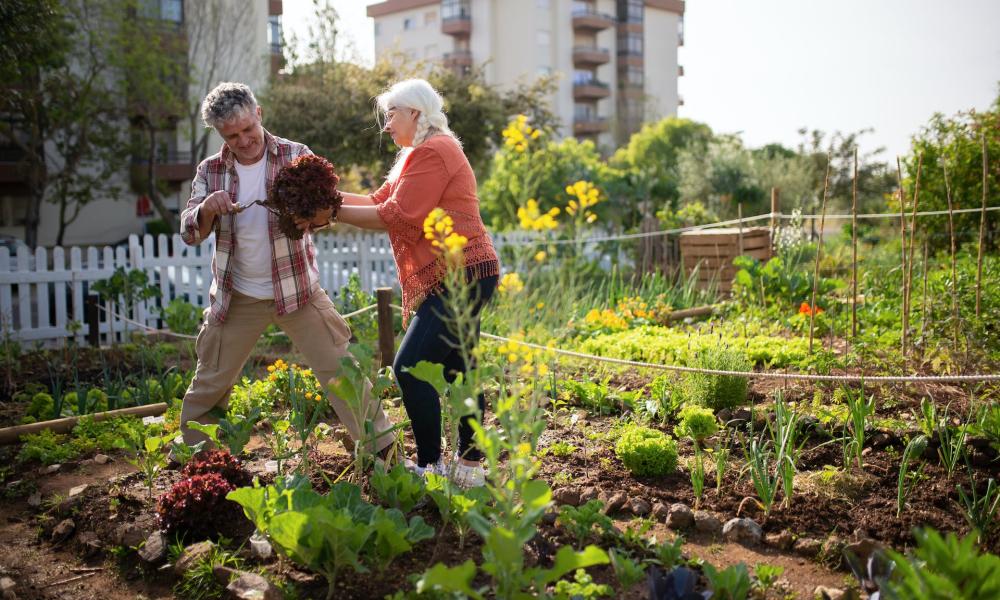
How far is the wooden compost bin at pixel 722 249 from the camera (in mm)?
8406

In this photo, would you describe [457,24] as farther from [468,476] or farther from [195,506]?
[195,506]

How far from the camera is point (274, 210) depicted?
329cm

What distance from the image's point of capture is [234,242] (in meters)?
3.40

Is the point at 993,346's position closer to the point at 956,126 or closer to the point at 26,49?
the point at 956,126

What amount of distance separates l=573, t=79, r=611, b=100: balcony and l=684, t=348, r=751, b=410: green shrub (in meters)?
42.2

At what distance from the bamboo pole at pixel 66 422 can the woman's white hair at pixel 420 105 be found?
2.42m

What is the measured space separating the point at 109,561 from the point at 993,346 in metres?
4.48

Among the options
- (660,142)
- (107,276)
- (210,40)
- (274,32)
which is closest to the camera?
(107,276)

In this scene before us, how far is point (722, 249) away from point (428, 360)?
244 inches

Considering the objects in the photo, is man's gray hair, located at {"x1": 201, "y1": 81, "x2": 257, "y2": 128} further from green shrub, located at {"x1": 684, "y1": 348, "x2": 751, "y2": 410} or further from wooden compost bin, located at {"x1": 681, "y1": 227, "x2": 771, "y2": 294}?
wooden compost bin, located at {"x1": 681, "y1": 227, "x2": 771, "y2": 294}

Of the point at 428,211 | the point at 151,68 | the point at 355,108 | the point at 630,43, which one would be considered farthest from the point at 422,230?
the point at 630,43

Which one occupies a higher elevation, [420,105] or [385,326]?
[420,105]

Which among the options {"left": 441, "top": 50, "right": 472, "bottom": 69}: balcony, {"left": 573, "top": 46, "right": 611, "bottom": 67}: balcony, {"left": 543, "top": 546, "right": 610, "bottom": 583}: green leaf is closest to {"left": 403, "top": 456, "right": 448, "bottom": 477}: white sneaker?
{"left": 543, "top": 546, "right": 610, "bottom": 583}: green leaf

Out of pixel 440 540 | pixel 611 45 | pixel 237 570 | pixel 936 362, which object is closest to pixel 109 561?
pixel 237 570
